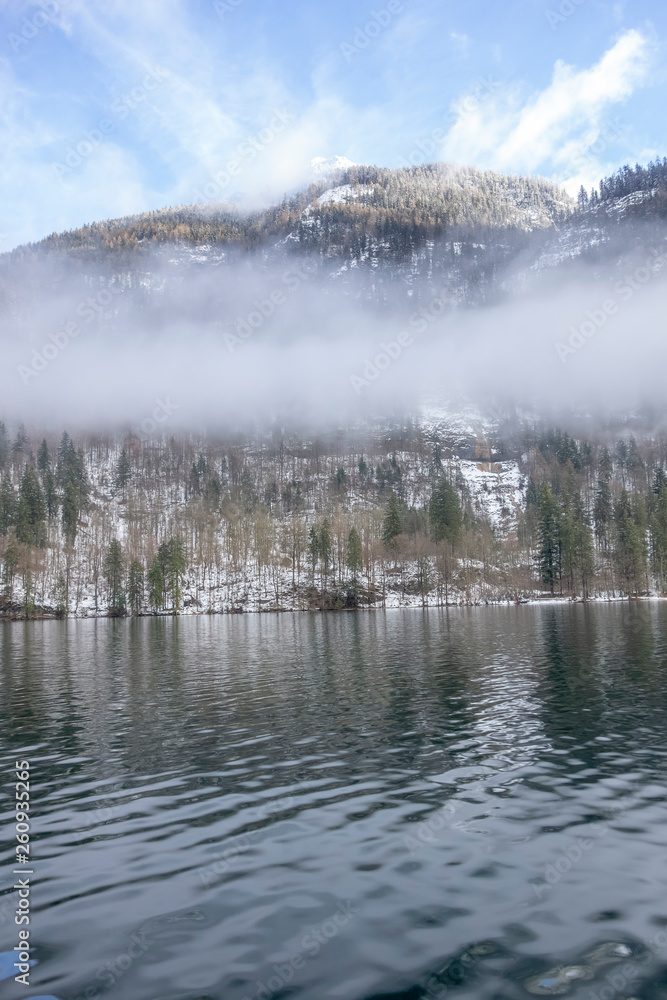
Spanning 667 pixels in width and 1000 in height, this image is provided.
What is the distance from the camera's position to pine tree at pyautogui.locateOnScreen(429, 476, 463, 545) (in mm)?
161125

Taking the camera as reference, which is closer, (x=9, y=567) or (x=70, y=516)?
(x=9, y=567)

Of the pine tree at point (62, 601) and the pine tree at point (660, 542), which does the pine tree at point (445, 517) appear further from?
the pine tree at point (62, 601)

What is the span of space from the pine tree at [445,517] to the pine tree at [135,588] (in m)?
80.4

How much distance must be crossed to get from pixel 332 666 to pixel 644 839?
106 ft

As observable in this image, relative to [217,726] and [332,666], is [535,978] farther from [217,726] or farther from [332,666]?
[332,666]

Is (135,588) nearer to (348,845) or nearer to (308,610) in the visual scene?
(308,610)

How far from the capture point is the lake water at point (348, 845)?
29.1 ft

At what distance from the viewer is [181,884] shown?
38.4ft

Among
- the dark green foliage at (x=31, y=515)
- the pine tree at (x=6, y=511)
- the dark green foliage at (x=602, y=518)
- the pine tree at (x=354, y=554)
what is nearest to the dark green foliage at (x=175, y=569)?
the pine tree at (x=354, y=554)

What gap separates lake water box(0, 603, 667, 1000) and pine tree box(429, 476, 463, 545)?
5155 inches

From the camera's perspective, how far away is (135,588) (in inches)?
5817

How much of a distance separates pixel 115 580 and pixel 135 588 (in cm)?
747

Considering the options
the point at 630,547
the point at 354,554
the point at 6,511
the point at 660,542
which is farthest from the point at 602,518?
the point at 6,511

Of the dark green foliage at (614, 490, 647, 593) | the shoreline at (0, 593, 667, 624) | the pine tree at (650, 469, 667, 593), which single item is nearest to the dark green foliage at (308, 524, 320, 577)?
the shoreline at (0, 593, 667, 624)
